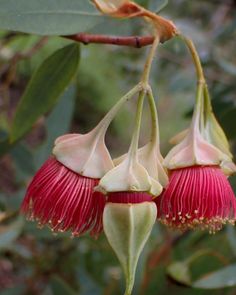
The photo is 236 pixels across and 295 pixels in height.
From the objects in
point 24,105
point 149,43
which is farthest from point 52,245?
point 149,43

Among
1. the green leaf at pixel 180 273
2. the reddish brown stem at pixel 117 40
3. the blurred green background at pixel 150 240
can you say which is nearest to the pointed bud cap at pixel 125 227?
the reddish brown stem at pixel 117 40

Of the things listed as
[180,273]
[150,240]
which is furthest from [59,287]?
[150,240]

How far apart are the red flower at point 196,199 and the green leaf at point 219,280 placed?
1.12 ft

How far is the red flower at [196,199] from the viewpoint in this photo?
0.72m

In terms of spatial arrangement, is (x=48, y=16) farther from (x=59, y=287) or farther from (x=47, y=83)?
(x=59, y=287)

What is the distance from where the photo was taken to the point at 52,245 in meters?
1.92

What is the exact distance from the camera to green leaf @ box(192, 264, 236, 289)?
3.45 ft

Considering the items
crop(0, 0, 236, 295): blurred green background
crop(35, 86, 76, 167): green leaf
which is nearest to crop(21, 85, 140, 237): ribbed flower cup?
crop(0, 0, 236, 295): blurred green background

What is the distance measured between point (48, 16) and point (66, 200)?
22 centimetres

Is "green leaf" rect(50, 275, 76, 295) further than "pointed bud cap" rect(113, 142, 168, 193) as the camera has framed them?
Yes

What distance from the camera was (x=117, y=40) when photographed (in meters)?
0.83

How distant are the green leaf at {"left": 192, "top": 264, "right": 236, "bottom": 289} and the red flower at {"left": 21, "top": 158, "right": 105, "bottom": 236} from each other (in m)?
0.37

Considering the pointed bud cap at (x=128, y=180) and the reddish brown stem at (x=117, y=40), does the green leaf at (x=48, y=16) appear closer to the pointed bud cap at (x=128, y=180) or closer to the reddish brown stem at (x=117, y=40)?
the reddish brown stem at (x=117, y=40)

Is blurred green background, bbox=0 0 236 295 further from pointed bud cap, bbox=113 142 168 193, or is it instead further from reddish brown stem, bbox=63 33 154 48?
pointed bud cap, bbox=113 142 168 193
